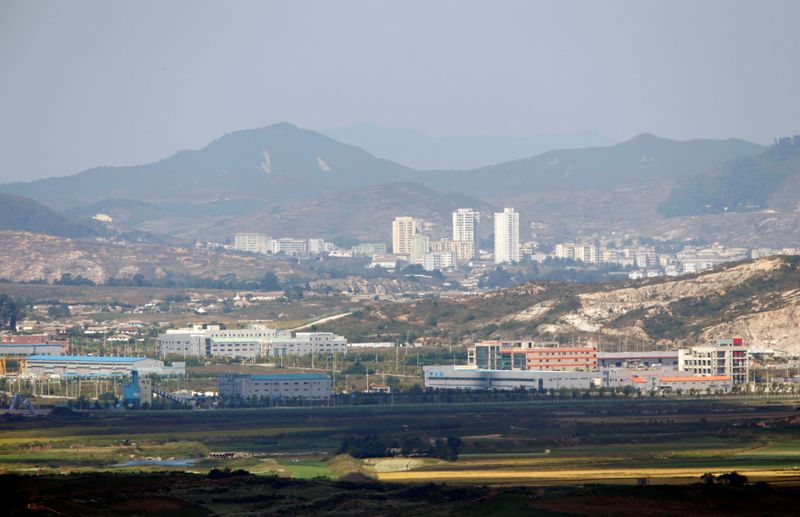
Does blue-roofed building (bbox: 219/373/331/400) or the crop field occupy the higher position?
blue-roofed building (bbox: 219/373/331/400)

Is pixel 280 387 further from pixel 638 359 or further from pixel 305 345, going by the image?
pixel 305 345

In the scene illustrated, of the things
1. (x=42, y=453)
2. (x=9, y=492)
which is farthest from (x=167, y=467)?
(x=9, y=492)

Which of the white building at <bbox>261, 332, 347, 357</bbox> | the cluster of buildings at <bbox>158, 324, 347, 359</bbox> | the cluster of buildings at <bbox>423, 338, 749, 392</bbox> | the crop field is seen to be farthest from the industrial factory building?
the cluster of buildings at <bbox>158, 324, 347, 359</bbox>

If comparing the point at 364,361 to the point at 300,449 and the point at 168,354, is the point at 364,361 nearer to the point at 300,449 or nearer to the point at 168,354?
the point at 168,354

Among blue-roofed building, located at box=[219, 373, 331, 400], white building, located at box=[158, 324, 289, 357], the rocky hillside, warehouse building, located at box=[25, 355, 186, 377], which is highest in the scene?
the rocky hillside

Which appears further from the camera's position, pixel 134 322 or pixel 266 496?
pixel 134 322

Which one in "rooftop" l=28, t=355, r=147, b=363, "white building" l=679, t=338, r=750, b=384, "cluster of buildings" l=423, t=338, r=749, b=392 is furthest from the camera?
"rooftop" l=28, t=355, r=147, b=363

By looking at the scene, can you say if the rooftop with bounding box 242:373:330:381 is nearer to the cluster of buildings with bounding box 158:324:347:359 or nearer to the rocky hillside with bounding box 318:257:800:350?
the cluster of buildings with bounding box 158:324:347:359

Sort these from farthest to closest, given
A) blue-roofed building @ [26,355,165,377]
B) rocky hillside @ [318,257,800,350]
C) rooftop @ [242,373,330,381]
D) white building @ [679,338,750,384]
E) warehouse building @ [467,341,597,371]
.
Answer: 1. rocky hillside @ [318,257,800,350]
2. blue-roofed building @ [26,355,165,377]
3. warehouse building @ [467,341,597,371]
4. white building @ [679,338,750,384]
5. rooftop @ [242,373,330,381]

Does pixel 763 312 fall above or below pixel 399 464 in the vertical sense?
above
